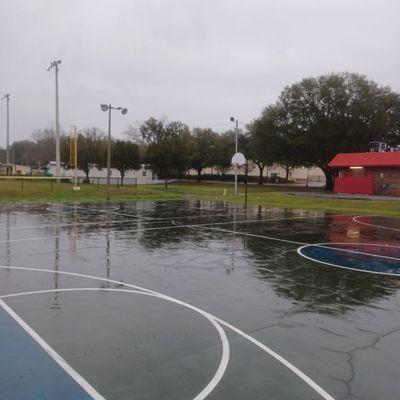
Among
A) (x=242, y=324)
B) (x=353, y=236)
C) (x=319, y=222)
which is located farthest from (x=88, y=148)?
(x=242, y=324)

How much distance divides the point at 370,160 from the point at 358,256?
3277 cm

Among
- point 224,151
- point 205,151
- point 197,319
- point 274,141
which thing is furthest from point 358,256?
point 205,151

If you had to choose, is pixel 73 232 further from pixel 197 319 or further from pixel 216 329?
pixel 216 329

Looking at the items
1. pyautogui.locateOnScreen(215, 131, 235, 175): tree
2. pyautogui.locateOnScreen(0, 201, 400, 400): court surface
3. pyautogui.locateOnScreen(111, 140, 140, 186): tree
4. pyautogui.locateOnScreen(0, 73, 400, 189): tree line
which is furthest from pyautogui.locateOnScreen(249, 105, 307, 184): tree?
pyautogui.locateOnScreen(0, 201, 400, 400): court surface

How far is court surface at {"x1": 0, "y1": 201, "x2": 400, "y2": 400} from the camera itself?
5070mm

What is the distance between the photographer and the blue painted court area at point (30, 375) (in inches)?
187

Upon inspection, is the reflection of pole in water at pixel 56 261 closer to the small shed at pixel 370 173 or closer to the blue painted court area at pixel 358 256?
the blue painted court area at pixel 358 256

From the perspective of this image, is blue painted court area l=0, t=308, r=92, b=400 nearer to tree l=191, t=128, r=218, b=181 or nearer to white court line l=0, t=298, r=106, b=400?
white court line l=0, t=298, r=106, b=400

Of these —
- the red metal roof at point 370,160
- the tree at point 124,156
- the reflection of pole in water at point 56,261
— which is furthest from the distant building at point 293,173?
the reflection of pole in water at point 56,261

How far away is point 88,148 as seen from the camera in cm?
6341

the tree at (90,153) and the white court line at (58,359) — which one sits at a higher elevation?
the tree at (90,153)

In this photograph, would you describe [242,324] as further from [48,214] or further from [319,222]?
[48,214]

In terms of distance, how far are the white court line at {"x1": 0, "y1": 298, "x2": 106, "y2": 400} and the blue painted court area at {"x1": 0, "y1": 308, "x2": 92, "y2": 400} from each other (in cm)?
4

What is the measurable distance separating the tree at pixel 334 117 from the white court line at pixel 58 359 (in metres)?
51.0
